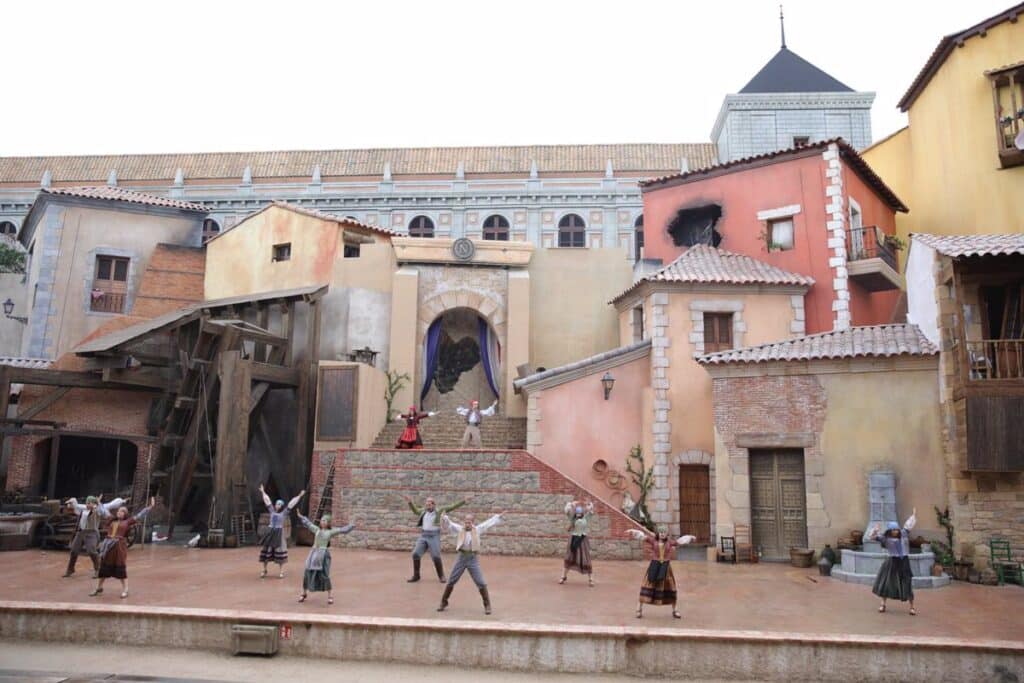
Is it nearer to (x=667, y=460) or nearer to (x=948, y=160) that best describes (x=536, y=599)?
(x=667, y=460)

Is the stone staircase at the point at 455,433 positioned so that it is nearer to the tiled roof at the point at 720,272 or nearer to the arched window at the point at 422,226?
the tiled roof at the point at 720,272

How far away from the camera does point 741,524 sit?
16.7 m

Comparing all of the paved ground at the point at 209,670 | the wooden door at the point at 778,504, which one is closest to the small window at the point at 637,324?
the wooden door at the point at 778,504

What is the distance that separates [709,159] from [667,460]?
24152 mm

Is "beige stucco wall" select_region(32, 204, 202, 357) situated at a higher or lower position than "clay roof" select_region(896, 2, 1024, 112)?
lower

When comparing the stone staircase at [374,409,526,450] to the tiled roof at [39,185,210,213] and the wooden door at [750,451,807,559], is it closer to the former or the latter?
the wooden door at [750,451,807,559]

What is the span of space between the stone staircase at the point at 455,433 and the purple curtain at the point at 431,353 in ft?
4.50

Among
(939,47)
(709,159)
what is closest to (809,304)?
(939,47)

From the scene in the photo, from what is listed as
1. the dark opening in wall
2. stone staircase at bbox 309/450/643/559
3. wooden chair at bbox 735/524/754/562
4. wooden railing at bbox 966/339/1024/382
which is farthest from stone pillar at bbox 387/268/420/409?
wooden railing at bbox 966/339/1024/382

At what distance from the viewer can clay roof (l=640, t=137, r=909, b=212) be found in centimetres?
2147

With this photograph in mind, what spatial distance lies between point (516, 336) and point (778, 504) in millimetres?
9998

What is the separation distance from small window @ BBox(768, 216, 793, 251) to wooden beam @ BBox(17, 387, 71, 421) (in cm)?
1968

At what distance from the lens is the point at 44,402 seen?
2233cm

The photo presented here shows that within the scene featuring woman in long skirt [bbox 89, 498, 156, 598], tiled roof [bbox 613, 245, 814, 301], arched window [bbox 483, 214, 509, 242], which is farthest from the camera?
arched window [bbox 483, 214, 509, 242]
